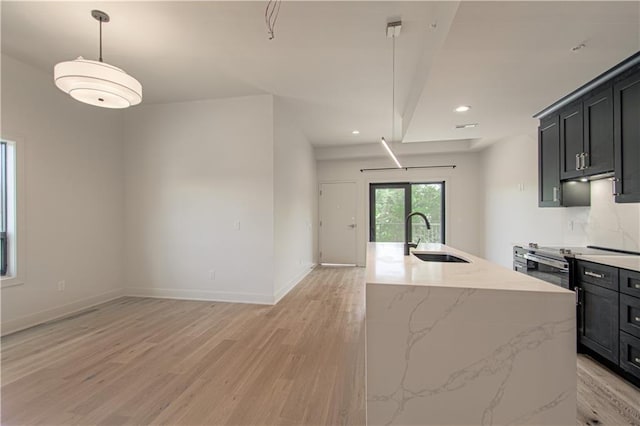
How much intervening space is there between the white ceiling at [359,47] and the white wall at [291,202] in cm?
84

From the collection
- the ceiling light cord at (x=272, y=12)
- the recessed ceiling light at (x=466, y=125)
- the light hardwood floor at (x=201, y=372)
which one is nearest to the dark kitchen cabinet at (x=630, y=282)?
the light hardwood floor at (x=201, y=372)

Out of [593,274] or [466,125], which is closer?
[593,274]

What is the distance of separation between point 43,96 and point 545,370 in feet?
16.8

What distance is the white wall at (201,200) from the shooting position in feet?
12.7

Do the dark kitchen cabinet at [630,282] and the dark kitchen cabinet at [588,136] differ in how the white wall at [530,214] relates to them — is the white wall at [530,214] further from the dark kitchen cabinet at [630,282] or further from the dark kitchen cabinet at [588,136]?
the dark kitchen cabinet at [630,282]

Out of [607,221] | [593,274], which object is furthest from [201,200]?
[607,221]

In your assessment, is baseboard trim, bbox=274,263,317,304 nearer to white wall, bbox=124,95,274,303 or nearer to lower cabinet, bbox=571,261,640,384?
white wall, bbox=124,95,274,303

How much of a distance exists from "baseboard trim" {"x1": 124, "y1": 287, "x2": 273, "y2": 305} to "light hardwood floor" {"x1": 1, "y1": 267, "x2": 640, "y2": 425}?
368 millimetres

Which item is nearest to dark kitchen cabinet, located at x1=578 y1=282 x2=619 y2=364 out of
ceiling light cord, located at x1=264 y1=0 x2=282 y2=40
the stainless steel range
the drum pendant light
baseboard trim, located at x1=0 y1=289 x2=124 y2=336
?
the stainless steel range

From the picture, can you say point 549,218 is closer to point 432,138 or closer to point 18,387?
point 432,138

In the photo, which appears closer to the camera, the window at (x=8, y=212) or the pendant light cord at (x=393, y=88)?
the pendant light cord at (x=393, y=88)

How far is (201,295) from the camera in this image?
4039mm

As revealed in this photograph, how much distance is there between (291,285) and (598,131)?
4.18 meters

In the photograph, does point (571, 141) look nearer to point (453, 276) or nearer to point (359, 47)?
point (359, 47)
